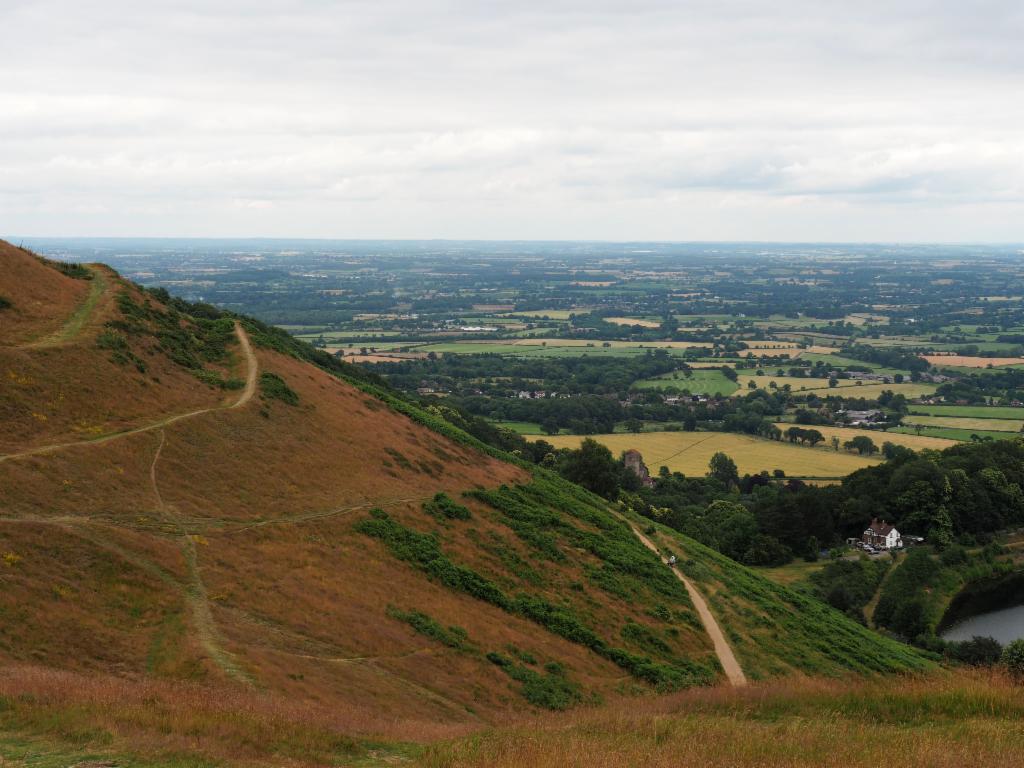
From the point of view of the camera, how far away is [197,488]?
94.2 feet

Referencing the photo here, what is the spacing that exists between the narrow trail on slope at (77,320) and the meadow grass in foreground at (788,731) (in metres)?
25.8

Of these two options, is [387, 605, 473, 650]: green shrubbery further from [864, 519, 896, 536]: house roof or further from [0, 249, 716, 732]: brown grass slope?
[864, 519, 896, 536]: house roof

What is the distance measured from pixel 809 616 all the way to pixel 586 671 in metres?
21.4

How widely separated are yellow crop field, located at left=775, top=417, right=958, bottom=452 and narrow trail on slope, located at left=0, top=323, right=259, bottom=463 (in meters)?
72.1

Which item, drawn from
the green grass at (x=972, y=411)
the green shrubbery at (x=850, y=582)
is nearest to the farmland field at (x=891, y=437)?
the green grass at (x=972, y=411)

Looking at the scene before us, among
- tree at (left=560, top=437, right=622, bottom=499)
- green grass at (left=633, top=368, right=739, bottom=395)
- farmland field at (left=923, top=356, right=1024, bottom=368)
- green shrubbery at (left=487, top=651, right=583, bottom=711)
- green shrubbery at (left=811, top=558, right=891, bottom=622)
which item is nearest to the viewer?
green shrubbery at (left=487, top=651, right=583, bottom=711)

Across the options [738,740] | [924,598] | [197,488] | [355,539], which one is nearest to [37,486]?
[197,488]

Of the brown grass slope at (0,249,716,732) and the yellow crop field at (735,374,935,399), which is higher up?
the brown grass slope at (0,249,716,732)

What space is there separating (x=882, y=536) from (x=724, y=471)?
71.0 feet

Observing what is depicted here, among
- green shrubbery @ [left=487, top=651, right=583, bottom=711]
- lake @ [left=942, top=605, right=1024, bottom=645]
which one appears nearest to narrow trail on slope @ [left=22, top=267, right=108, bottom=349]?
Answer: green shrubbery @ [left=487, top=651, right=583, bottom=711]

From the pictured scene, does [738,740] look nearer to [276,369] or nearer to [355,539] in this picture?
[355,539]

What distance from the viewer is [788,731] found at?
50.5 ft

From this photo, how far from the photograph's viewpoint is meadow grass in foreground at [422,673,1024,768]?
13227 mm

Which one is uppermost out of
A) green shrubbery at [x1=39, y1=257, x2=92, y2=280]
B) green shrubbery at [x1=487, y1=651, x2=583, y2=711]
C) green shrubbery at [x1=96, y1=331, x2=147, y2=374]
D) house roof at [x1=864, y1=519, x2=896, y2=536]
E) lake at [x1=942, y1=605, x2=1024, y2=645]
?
green shrubbery at [x1=39, y1=257, x2=92, y2=280]
